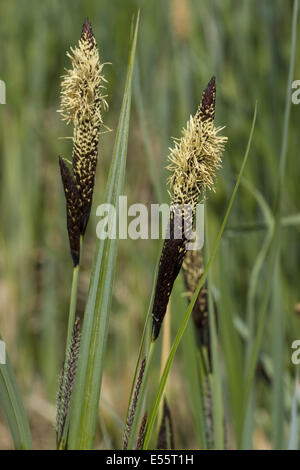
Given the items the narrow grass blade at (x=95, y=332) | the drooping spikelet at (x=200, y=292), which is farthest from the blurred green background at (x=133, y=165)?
the narrow grass blade at (x=95, y=332)

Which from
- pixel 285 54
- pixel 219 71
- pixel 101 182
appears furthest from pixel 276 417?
pixel 101 182

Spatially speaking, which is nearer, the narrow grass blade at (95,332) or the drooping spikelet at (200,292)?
the narrow grass blade at (95,332)

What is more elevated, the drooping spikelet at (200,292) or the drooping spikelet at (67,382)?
the drooping spikelet at (200,292)

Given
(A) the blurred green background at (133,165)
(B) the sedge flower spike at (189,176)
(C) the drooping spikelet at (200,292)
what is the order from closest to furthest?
(B) the sedge flower spike at (189,176) < (C) the drooping spikelet at (200,292) < (A) the blurred green background at (133,165)

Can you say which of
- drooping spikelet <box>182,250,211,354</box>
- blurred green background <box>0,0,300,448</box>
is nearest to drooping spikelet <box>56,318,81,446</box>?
drooping spikelet <box>182,250,211,354</box>

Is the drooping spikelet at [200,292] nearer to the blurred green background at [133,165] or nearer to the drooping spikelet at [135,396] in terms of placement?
the drooping spikelet at [135,396]
